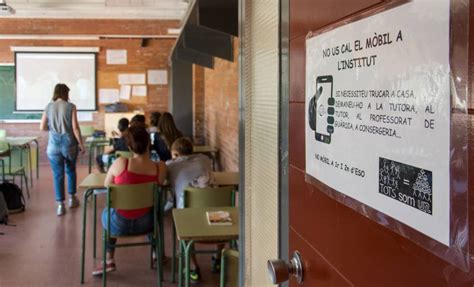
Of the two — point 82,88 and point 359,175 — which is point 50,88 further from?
point 359,175

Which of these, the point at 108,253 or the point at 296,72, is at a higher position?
the point at 296,72

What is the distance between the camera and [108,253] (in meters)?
4.24

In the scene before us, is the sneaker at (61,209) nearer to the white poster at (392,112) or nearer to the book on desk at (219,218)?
the book on desk at (219,218)

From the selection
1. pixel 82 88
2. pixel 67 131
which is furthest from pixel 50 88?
pixel 67 131

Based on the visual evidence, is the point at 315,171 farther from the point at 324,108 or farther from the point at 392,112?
the point at 392,112

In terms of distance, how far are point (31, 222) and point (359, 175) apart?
211 inches

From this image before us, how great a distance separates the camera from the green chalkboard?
10.0 m

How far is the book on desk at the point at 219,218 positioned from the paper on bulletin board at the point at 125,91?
7527 millimetres

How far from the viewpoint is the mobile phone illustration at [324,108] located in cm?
114

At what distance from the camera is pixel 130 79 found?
33.5 ft

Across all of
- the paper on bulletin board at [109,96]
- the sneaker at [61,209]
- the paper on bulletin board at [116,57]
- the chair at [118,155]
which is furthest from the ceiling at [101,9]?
the sneaker at [61,209]

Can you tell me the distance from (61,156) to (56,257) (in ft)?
5.68

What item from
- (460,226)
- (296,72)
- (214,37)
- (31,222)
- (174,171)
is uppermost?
(214,37)

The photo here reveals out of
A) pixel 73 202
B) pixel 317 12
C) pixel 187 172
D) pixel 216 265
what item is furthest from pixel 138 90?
pixel 317 12
